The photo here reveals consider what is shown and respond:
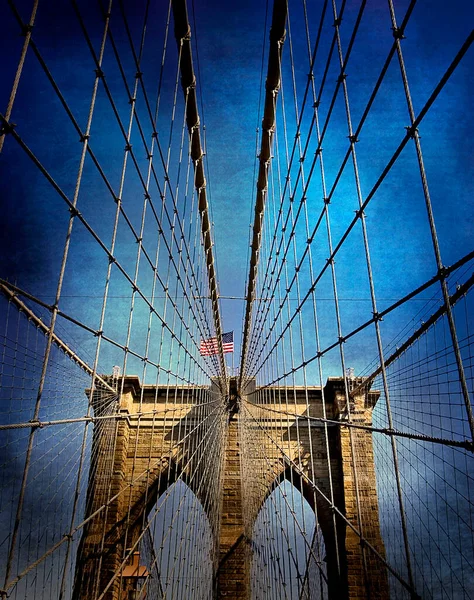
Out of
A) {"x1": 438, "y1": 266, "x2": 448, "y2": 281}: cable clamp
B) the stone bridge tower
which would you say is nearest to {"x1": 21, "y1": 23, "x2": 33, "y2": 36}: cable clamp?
{"x1": 438, "y1": 266, "x2": 448, "y2": 281}: cable clamp

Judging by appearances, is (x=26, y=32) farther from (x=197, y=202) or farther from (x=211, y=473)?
(x=211, y=473)

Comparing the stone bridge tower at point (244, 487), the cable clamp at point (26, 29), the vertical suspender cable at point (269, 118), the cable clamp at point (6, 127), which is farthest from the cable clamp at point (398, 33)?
the stone bridge tower at point (244, 487)

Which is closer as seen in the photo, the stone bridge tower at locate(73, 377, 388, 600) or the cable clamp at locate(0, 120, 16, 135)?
the cable clamp at locate(0, 120, 16, 135)

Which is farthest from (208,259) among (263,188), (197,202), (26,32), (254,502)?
(26,32)

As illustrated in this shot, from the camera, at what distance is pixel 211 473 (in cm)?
1080

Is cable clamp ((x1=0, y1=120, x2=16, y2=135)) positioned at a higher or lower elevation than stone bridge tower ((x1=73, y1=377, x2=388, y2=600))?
higher

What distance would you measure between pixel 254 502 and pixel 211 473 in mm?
1279

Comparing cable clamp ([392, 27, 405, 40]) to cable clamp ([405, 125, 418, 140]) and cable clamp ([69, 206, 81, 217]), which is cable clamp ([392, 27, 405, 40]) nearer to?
cable clamp ([405, 125, 418, 140])

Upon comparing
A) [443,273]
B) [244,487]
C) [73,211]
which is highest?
[73,211]

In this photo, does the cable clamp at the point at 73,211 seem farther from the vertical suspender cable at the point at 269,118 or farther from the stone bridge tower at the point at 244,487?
the stone bridge tower at the point at 244,487

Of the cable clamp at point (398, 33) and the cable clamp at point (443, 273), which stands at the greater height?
the cable clamp at point (398, 33)

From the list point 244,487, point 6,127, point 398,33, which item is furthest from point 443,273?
point 244,487

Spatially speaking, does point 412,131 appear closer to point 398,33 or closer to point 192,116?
point 398,33

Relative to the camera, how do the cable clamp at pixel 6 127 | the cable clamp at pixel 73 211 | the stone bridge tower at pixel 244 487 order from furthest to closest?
1. the stone bridge tower at pixel 244 487
2. the cable clamp at pixel 73 211
3. the cable clamp at pixel 6 127
